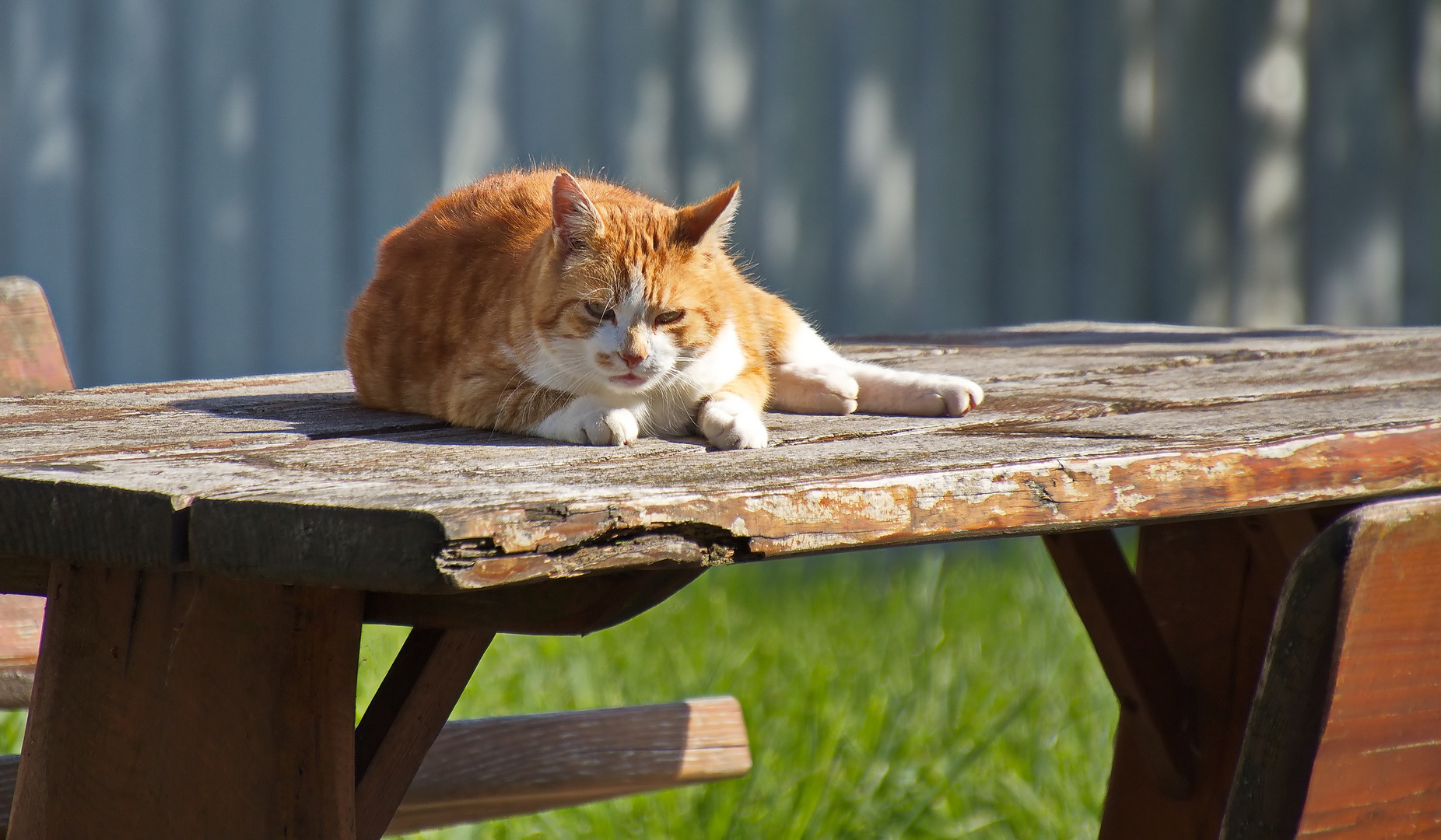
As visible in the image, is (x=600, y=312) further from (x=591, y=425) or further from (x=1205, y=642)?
(x=1205, y=642)

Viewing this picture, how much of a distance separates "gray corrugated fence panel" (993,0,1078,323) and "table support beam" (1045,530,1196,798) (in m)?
2.32

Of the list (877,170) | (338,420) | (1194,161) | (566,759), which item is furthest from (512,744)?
(1194,161)

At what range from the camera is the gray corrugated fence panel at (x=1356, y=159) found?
4.31 meters

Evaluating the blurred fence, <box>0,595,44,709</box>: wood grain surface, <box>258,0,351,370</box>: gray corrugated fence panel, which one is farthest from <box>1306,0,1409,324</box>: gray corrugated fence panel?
<box>0,595,44,709</box>: wood grain surface

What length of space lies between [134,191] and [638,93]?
4.24 feet

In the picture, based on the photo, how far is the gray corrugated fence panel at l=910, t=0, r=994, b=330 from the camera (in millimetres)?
4195

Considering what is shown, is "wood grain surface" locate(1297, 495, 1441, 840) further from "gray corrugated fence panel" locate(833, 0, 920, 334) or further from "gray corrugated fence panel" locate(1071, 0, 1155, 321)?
"gray corrugated fence panel" locate(1071, 0, 1155, 321)

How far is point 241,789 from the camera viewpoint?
1.10 metres

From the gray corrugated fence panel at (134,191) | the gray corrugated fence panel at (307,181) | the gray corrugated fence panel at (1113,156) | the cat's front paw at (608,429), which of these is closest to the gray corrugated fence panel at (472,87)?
the gray corrugated fence panel at (307,181)

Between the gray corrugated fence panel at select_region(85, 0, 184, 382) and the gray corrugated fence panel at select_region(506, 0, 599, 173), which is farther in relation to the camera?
the gray corrugated fence panel at select_region(506, 0, 599, 173)

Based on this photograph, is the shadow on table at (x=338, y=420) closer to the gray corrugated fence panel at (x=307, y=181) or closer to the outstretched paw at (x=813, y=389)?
the outstretched paw at (x=813, y=389)

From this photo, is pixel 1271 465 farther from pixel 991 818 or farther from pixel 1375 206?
pixel 1375 206

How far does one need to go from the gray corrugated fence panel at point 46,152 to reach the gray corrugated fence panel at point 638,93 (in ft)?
4.17

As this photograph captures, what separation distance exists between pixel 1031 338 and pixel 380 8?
1.83 metres
